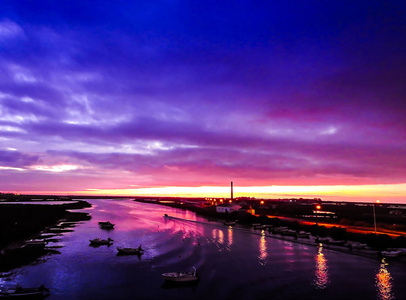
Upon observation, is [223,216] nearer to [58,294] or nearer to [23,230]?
[23,230]

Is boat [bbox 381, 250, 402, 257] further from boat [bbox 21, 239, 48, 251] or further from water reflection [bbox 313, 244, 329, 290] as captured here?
boat [bbox 21, 239, 48, 251]

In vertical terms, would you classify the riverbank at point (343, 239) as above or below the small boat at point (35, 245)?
below

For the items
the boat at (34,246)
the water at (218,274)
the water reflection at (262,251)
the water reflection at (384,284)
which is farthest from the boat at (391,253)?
the boat at (34,246)

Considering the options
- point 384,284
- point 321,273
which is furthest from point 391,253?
point 321,273

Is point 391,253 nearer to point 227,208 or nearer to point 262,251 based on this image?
point 262,251

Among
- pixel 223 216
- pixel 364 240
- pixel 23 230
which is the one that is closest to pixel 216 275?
pixel 364 240

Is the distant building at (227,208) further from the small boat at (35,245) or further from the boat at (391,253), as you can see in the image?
the small boat at (35,245)
